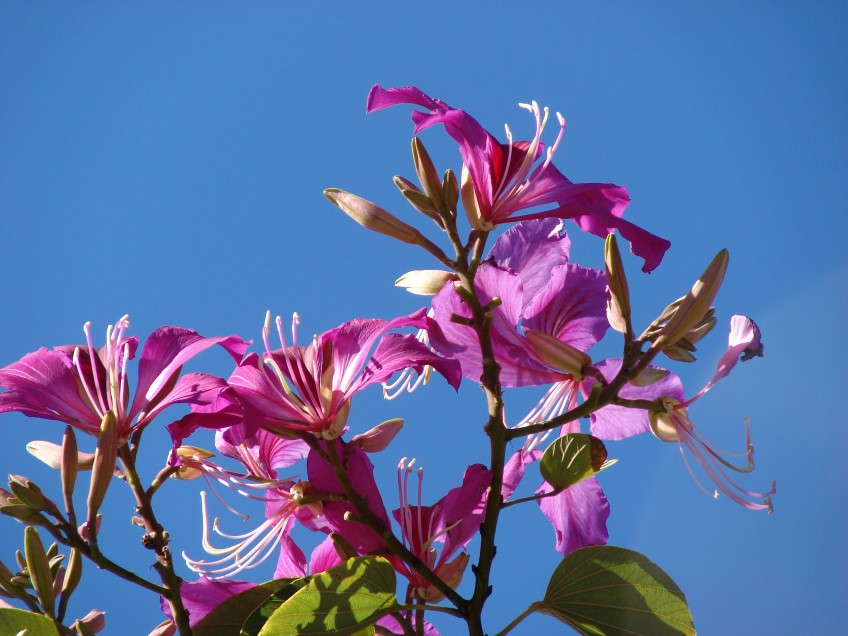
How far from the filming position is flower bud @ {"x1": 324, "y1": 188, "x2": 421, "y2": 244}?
0.57 m

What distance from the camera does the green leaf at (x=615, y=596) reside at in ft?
1.84

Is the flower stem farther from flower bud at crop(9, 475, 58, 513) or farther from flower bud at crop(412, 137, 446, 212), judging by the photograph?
flower bud at crop(412, 137, 446, 212)

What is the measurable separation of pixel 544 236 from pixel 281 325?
0.67ft

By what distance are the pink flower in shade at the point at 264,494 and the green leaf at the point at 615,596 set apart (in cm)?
18

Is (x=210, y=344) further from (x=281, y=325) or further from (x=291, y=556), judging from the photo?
(x=291, y=556)

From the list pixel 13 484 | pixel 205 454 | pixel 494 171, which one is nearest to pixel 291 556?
pixel 205 454

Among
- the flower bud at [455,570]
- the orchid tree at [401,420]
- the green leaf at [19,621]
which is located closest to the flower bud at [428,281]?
the orchid tree at [401,420]

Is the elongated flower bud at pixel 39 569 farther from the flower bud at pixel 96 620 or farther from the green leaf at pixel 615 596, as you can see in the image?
the green leaf at pixel 615 596

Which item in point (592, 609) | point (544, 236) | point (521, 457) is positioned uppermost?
point (544, 236)

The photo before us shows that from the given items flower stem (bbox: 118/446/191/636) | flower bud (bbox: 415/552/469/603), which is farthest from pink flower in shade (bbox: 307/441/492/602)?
flower stem (bbox: 118/446/191/636)

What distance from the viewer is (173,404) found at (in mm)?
589

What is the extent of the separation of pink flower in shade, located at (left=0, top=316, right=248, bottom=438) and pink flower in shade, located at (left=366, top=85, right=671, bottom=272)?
0.19 meters

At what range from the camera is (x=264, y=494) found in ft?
2.24

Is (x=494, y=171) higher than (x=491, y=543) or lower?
higher
